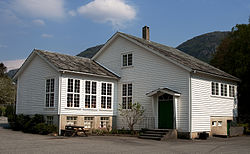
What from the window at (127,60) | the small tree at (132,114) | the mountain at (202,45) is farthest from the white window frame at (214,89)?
the mountain at (202,45)

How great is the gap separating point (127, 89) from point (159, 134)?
231 inches

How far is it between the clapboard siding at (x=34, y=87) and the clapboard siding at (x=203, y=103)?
9875mm

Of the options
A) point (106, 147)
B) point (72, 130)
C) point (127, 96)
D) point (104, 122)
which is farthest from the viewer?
point (127, 96)

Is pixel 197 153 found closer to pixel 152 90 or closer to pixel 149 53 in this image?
pixel 152 90

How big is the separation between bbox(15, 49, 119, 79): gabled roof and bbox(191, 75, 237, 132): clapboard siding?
23.1 ft

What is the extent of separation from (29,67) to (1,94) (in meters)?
30.1

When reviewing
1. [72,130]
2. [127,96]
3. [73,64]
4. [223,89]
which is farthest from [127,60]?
[223,89]

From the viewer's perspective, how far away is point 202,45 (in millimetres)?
173125

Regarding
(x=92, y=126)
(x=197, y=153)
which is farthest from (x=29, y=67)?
(x=197, y=153)

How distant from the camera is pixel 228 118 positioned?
25.3 meters

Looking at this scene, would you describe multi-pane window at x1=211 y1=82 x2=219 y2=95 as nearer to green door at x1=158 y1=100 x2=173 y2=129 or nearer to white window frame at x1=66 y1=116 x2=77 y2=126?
green door at x1=158 y1=100 x2=173 y2=129

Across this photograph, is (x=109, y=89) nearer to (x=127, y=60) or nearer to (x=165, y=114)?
(x=127, y=60)

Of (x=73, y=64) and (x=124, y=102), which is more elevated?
(x=73, y=64)

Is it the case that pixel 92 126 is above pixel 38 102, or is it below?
below
